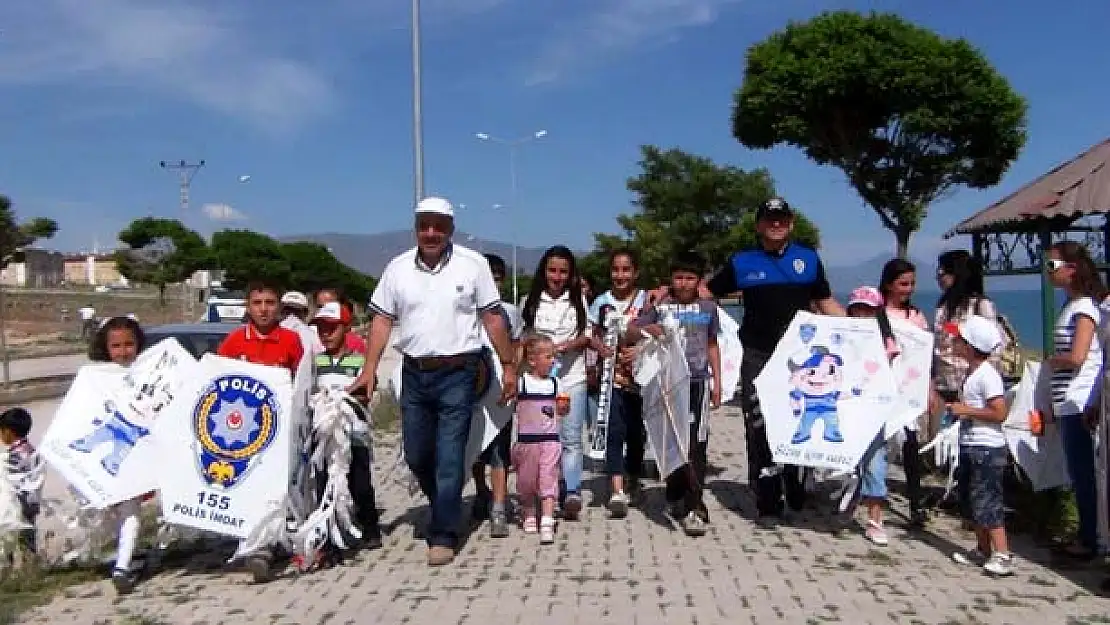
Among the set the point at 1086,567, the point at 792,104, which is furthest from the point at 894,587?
the point at 792,104

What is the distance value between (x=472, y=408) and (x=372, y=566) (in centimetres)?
110

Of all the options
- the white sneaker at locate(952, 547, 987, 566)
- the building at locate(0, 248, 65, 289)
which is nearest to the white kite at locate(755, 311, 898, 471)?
the white sneaker at locate(952, 547, 987, 566)

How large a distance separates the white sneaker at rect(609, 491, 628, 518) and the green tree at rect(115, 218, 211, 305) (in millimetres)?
57714

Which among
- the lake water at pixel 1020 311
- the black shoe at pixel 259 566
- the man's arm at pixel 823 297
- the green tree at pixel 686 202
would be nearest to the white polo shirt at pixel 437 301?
the black shoe at pixel 259 566

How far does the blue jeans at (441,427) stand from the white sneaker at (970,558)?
2.86m

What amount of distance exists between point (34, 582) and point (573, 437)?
3.30 m

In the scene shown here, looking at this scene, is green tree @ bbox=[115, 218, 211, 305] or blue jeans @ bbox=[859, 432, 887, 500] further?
green tree @ bbox=[115, 218, 211, 305]

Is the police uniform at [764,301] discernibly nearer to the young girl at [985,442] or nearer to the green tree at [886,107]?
the young girl at [985,442]

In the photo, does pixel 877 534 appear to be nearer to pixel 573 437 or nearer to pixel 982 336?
pixel 982 336

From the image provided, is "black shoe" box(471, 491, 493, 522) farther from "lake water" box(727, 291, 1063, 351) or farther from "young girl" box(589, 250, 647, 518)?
"lake water" box(727, 291, 1063, 351)

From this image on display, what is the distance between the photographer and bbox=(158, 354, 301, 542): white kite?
5.53 meters

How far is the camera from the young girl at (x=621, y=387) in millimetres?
6875

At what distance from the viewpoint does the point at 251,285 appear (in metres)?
5.82

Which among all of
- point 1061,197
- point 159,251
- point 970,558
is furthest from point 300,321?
point 159,251
